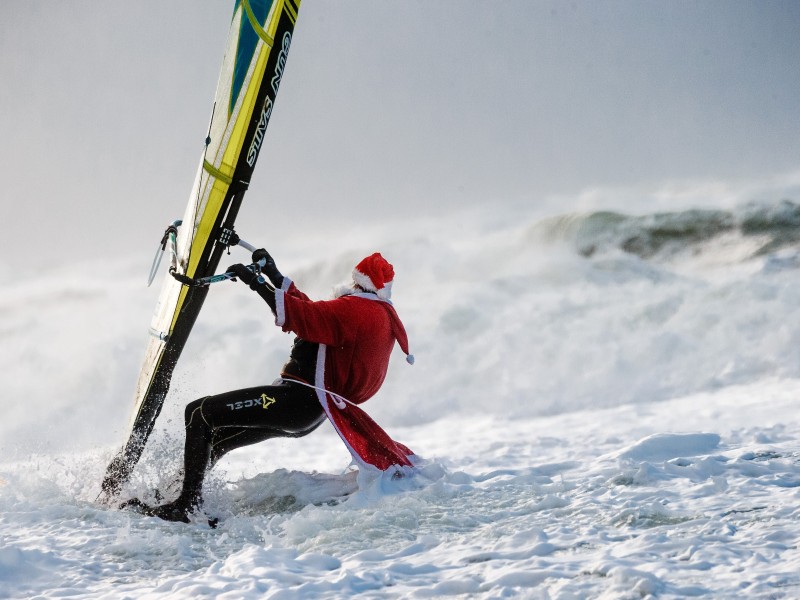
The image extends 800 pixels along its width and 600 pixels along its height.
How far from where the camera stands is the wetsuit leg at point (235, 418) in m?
3.84

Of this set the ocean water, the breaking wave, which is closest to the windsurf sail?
the ocean water

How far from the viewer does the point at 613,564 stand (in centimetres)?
265

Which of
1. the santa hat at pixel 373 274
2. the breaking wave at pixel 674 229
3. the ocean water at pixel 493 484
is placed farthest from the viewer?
the breaking wave at pixel 674 229

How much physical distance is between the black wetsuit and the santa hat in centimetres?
41

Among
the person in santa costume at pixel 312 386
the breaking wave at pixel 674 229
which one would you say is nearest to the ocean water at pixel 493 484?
the person in santa costume at pixel 312 386

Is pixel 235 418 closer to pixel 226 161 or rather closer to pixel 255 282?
pixel 255 282

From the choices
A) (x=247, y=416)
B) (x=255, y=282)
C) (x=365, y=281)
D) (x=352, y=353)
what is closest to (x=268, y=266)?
(x=255, y=282)

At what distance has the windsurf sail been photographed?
388 centimetres

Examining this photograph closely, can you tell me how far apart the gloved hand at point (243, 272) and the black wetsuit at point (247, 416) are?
45 centimetres

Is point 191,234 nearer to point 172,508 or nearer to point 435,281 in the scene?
point 172,508

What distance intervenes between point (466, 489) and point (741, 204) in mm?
15460

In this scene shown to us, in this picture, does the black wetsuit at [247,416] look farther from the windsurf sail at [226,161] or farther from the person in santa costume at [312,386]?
the windsurf sail at [226,161]

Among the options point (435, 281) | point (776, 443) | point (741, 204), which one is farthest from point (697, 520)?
point (741, 204)

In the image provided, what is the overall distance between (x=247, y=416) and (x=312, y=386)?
35 cm
